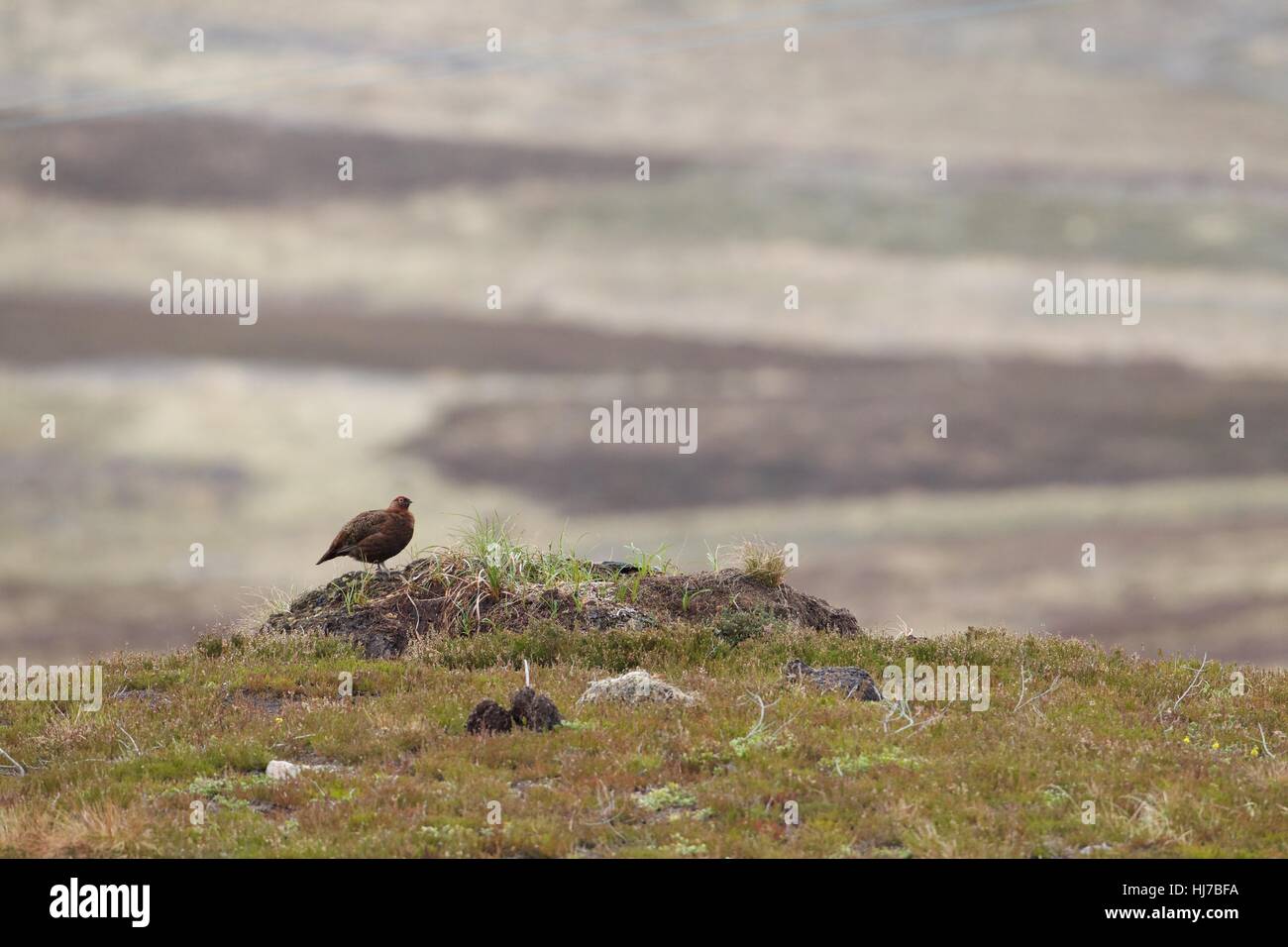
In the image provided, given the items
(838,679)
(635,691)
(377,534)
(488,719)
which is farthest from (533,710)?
(377,534)

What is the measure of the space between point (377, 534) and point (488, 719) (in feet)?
31.4

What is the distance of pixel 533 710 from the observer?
48.4 ft

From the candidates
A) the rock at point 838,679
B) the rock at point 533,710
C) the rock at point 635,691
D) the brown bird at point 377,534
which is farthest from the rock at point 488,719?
the brown bird at point 377,534

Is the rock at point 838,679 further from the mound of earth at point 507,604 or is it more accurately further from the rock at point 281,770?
the rock at point 281,770

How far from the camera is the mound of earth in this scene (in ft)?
71.2

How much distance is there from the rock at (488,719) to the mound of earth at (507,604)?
6033 millimetres

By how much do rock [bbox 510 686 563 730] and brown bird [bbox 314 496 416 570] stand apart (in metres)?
9.36

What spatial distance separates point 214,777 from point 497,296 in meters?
11.1

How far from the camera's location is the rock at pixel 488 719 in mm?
14711

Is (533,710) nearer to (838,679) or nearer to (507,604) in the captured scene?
(838,679)

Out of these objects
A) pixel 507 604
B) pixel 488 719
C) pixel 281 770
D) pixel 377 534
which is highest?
pixel 377 534

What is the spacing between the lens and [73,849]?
11.4 m

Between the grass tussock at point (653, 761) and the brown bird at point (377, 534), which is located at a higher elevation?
the brown bird at point (377, 534)

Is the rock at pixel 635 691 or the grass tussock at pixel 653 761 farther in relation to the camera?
the rock at pixel 635 691
